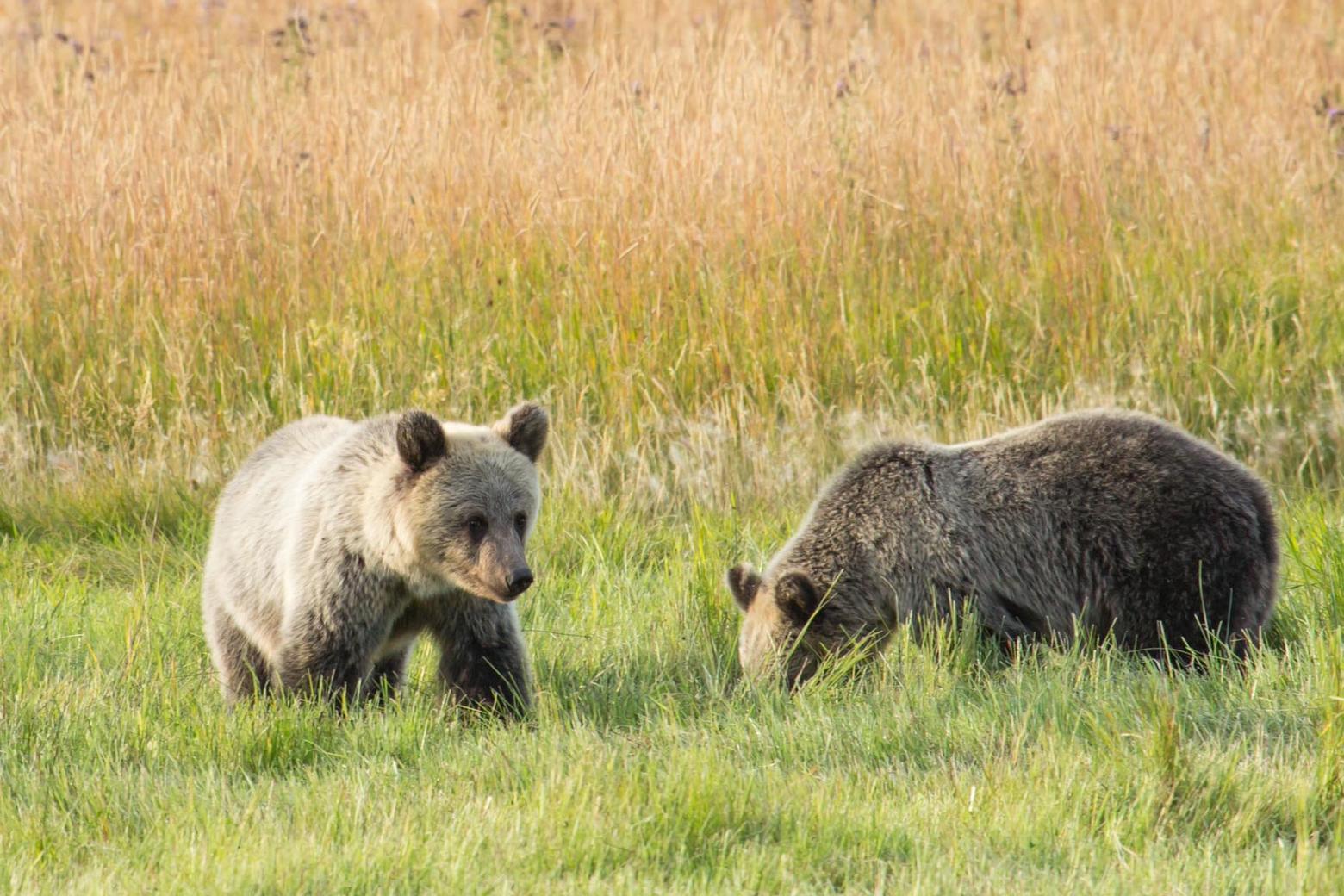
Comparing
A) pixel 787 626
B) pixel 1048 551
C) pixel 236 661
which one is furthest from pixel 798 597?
pixel 236 661

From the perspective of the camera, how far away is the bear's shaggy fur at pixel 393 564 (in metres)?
5.09

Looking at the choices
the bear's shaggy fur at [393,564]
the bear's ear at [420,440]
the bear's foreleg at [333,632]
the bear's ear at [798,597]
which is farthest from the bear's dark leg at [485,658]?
the bear's ear at [798,597]

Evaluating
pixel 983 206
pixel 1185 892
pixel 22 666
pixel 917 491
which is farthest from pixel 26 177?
pixel 1185 892

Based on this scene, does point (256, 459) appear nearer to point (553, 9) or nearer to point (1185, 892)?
point (1185, 892)

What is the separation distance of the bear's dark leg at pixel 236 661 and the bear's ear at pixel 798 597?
1.84 m

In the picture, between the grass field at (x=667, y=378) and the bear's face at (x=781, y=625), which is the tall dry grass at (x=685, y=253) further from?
the bear's face at (x=781, y=625)

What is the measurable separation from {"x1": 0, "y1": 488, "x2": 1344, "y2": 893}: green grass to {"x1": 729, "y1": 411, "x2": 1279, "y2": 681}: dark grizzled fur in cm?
21

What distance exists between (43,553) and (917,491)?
13.0ft

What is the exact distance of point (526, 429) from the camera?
5.44 m

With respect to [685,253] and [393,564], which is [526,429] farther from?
[685,253]

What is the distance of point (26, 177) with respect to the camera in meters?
9.09

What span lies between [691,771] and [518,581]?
46.2 inches

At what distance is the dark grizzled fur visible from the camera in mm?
5332

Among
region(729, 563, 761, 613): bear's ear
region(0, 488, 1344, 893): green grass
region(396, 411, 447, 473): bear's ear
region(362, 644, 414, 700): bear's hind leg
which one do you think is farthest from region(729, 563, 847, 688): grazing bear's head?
region(362, 644, 414, 700): bear's hind leg
